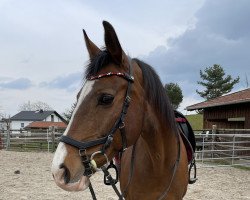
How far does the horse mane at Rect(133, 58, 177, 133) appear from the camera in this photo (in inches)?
94.2

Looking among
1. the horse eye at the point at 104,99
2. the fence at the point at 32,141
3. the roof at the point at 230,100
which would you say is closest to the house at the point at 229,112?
the roof at the point at 230,100

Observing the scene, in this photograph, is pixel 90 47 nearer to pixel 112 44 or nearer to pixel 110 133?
pixel 112 44

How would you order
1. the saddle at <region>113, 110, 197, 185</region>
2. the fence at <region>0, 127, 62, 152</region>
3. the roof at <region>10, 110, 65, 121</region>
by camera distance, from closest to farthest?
the saddle at <region>113, 110, 197, 185</region>
the fence at <region>0, 127, 62, 152</region>
the roof at <region>10, 110, 65, 121</region>

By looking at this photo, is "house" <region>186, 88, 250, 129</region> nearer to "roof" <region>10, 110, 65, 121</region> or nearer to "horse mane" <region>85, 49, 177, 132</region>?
"horse mane" <region>85, 49, 177, 132</region>

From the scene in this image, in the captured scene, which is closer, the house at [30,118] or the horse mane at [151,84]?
the horse mane at [151,84]

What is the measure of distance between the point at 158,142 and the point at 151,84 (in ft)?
1.60

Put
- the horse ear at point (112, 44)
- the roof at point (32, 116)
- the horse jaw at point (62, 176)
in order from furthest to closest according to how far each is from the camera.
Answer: the roof at point (32, 116) → the horse ear at point (112, 44) → the horse jaw at point (62, 176)

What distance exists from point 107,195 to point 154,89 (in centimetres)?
516

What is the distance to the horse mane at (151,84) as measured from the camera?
216cm

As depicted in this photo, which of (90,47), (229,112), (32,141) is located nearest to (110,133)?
(90,47)

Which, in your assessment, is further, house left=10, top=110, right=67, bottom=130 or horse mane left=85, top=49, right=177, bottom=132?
house left=10, top=110, right=67, bottom=130

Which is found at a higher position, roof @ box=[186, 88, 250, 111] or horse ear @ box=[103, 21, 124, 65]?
roof @ box=[186, 88, 250, 111]

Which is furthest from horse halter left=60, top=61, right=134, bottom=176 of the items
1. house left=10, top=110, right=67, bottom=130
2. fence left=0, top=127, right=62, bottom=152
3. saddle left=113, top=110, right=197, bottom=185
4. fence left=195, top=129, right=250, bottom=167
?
house left=10, top=110, right=67, bottom=130

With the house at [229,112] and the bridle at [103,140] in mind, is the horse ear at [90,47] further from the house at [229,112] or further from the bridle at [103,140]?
the house at [229,112]
